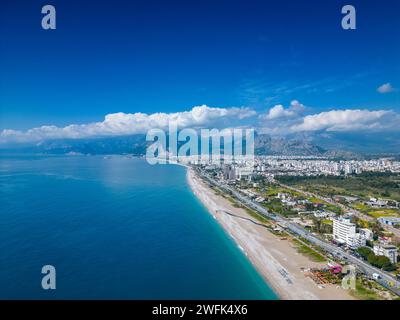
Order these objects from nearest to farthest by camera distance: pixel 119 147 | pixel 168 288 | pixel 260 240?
pixel 168 288
pixel 260 240
pixel 119 147

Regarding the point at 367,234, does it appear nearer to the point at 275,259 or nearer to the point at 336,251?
the point at 336,251

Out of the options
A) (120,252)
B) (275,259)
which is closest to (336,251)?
(275,259)

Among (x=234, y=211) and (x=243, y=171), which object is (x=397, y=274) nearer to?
(x=234, y=211)

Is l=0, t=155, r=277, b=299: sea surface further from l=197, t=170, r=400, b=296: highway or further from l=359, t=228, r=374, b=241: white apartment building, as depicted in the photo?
l=359, t=228, r=374, b=241: white apartment building

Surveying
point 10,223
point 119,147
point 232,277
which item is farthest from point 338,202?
point 119,147

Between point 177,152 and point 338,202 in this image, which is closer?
point 338,202

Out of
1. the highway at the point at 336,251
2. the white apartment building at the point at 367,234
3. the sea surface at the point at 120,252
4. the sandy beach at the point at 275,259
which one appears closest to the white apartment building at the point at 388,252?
the highway at the point at 336,251
